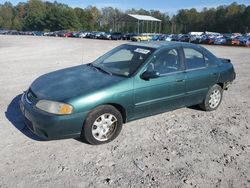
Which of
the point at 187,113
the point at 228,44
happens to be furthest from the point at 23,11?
the point at 187,113

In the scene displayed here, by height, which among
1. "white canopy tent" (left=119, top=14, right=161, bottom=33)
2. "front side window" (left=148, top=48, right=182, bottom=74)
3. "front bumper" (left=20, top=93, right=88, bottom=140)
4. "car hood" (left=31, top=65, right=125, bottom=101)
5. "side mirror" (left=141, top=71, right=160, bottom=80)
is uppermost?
"white canopy tent" (left=119, top=14, right=161, bottom=33)

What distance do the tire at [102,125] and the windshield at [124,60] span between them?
75 cm

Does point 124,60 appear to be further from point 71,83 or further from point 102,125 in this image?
point 102,125

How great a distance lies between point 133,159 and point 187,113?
237 centimetres

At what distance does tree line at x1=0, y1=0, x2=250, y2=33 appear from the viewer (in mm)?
101750

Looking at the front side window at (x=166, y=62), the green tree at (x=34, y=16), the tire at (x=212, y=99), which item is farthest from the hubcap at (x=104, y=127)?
the green tree at (x=34, y=16)

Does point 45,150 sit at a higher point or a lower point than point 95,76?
lower

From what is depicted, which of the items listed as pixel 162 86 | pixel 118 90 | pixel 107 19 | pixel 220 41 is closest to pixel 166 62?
pixel 162 86

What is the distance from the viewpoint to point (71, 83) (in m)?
4.72

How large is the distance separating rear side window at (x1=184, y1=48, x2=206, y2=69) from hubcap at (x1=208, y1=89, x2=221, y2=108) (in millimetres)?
711

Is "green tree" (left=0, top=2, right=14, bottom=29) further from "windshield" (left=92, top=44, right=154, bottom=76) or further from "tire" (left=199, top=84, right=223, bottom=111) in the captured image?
"tire" (left=199, top=84, right=223, bottom=111)

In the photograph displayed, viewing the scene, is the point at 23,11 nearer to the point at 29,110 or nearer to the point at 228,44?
the point at 228,44

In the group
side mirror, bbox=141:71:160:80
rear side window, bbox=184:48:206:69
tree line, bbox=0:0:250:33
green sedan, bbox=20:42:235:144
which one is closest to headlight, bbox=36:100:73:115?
green sedan, bbox=20:42:235:144

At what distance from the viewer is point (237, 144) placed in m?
4.76
